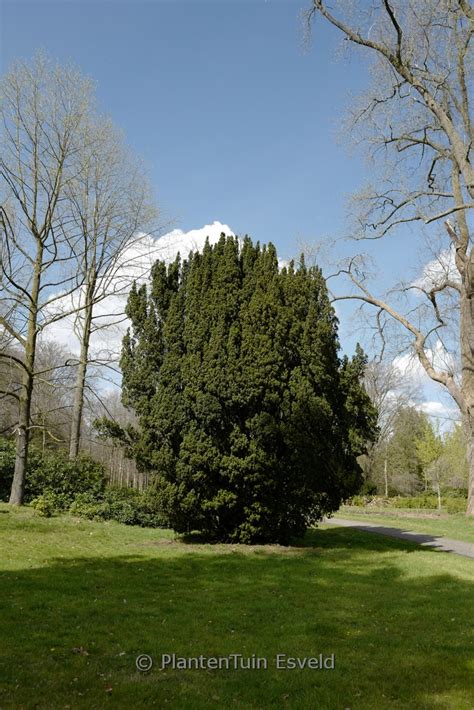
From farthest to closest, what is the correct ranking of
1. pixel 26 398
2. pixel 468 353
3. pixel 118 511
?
pixel 468 353
pixel 26 398
pixel 118 511

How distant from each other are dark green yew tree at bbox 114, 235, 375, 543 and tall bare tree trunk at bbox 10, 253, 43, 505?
442cm

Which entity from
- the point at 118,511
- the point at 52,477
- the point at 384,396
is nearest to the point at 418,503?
the point at 384,396

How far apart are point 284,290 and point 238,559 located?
553 centimetres

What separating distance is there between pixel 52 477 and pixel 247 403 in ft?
27.4

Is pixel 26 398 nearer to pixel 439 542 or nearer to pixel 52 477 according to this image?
pixel 52 477

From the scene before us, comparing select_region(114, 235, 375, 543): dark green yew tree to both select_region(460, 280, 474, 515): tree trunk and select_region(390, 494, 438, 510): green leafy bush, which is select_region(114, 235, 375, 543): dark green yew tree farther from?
select_region(390, 494, 438, 510): green leafy bush

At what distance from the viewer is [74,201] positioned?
1780 cm

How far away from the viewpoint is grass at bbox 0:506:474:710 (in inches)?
151

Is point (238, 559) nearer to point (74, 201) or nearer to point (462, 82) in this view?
point (74, 201)

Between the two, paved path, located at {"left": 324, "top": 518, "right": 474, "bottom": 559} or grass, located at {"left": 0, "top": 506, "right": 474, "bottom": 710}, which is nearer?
grass, located at {"left": 0, "top": 506, "right": 474, "bottom": 710}

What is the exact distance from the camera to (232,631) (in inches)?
207

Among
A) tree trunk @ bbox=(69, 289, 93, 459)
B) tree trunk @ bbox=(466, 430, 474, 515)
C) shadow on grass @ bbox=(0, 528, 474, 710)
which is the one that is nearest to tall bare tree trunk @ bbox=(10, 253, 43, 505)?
tree trunk @ bbox=(69, 289, 93, 459)

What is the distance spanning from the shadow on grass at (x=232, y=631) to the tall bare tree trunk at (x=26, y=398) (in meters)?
6.63

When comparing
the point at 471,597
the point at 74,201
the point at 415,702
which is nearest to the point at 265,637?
the point at 415,702
